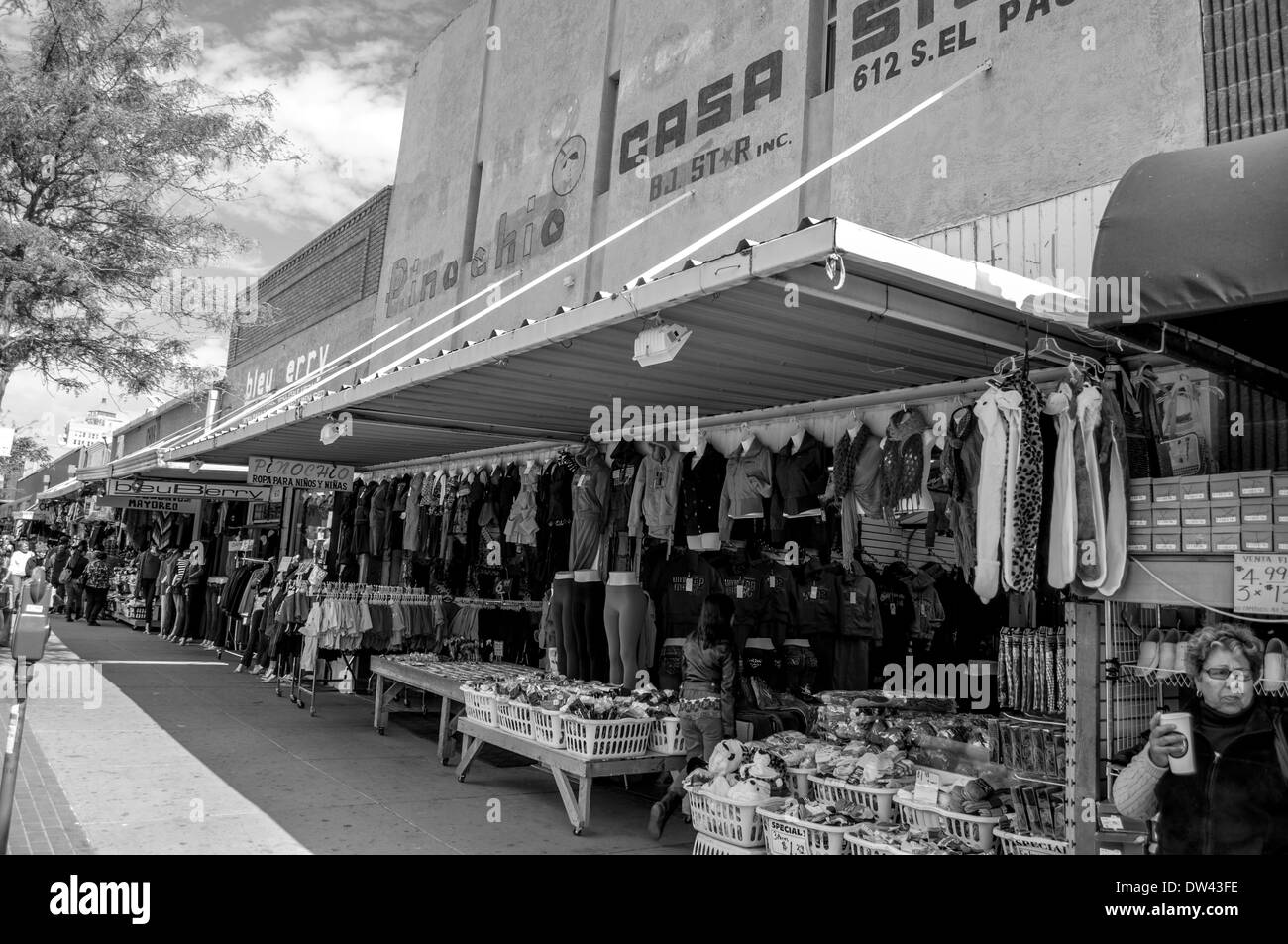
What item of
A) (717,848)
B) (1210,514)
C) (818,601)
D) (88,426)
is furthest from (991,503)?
(88,426)

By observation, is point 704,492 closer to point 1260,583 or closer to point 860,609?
point 860,609

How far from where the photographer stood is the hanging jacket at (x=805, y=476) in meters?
7.33

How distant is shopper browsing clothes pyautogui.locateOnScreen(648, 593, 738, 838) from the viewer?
682 cm

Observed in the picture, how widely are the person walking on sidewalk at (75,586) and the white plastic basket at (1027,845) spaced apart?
2423 cm

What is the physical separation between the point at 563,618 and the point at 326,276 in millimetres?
13431

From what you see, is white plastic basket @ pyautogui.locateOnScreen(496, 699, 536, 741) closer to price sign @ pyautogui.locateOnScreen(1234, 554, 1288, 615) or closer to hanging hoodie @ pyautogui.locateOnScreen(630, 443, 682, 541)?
hanging hoodie @ pyautogui.locateOnScreen(630, 443, 682, 541)

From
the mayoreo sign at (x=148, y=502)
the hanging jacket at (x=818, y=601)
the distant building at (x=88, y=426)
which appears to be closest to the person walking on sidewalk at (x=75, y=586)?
the mayoreo sign at (x=148, y=502)

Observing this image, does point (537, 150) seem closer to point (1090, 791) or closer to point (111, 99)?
point (111, 99)

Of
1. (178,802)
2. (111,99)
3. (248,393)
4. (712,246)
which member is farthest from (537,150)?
(248,393)

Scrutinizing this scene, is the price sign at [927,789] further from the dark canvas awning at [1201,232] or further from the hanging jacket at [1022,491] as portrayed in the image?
the dark canvas awning at [1201,232]

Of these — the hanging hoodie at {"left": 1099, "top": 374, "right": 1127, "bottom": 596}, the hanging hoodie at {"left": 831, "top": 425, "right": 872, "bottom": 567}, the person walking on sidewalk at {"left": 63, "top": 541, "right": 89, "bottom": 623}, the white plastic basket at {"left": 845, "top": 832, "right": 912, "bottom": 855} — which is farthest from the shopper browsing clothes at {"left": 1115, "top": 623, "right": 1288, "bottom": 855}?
the person walking on sidewalk at {"left": 63, "top": 541, "right": 89, "bottom": 623}

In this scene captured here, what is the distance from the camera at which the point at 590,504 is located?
9.21 m
